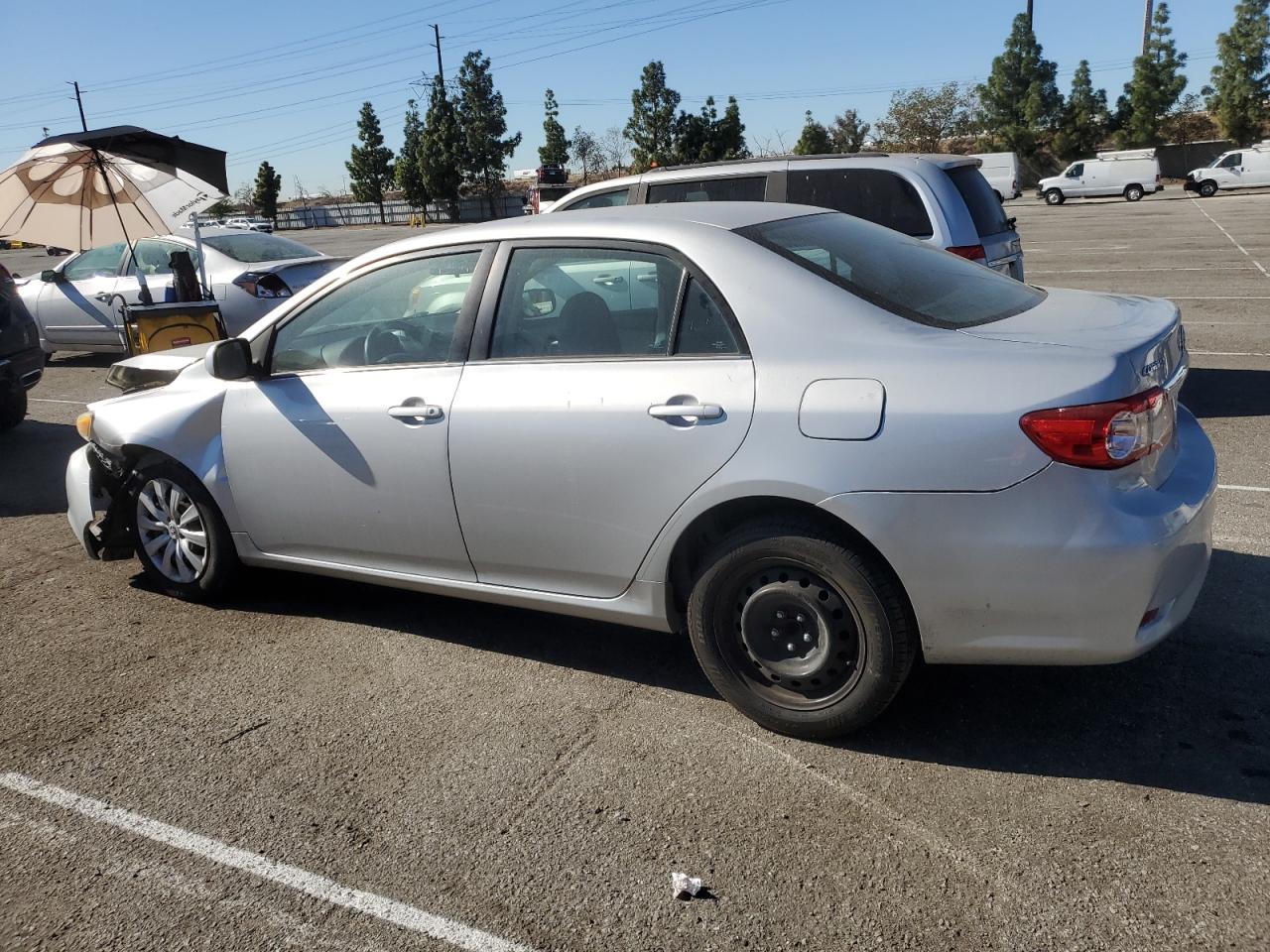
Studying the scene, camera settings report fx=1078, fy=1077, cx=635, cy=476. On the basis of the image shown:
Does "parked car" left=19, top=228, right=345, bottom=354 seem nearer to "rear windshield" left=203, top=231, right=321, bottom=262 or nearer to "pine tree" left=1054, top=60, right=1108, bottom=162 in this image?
"rear windshield" left=203, top=231, right=321, bottom=262

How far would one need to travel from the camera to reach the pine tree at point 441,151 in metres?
72.4

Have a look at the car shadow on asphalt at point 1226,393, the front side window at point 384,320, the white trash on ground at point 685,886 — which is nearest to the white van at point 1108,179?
the car shadow on asphalt at point 1226,393

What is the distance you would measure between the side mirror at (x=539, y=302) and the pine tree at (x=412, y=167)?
72991mm

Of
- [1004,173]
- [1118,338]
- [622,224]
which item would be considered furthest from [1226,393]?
[1004,173]

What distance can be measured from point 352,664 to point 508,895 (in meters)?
1.76

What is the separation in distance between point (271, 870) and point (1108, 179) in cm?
4685

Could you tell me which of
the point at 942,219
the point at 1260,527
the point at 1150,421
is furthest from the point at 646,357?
the point at 942,219

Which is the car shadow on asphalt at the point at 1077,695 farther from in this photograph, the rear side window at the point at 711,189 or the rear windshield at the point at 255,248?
the rear windshield at the point at 255,248

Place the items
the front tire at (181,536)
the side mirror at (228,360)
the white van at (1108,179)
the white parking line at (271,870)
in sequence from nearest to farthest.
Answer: the white parking line at (271,870)
the side mirror at (228,360)
the front tire at (181,536)
the white van at (1108,179)

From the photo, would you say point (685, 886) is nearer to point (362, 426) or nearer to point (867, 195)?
point (362, 426)

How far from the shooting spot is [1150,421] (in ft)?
10.2

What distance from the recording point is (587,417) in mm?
3686

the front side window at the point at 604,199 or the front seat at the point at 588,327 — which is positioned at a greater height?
the front side window at the point at 604,199

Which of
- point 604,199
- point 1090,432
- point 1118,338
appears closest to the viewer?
point 1090,432
